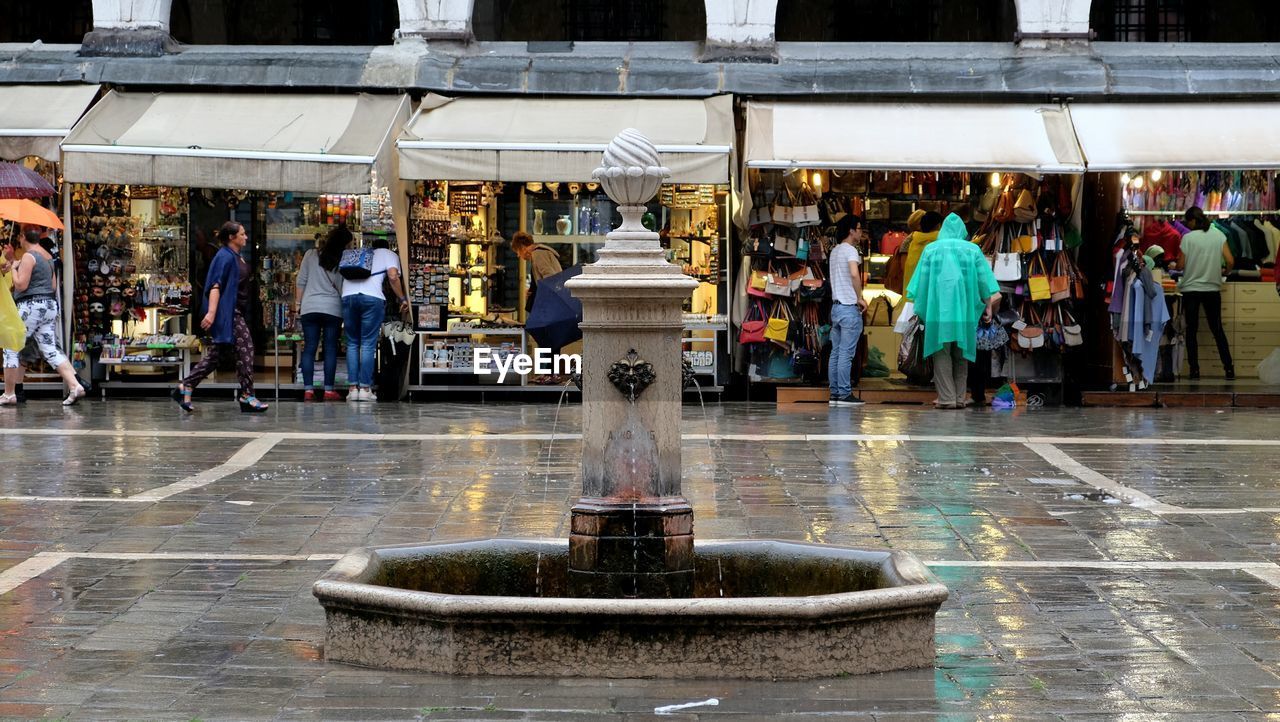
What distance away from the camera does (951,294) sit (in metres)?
15.6

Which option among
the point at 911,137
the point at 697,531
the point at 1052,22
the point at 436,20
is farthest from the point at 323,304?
the point at 697,531

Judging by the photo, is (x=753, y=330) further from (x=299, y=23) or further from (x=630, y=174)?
(x=630, y=174)

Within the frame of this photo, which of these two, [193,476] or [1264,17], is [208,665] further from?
[1264,17]

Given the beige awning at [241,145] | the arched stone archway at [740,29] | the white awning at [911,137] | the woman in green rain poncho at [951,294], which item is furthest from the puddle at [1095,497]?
the arched stone archway at [740,29]

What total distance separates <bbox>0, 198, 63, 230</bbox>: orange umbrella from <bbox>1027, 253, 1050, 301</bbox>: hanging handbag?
9.22 metres

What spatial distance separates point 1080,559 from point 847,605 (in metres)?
2.82

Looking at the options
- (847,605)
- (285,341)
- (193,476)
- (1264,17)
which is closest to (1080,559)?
(847,605)

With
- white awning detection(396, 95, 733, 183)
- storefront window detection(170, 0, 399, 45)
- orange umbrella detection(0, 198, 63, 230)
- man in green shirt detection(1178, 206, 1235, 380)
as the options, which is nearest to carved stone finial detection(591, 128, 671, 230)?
white awning detection(396, 95, 733, 183)

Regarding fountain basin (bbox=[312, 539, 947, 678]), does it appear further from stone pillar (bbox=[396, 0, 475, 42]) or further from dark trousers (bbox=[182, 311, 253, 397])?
stone pillar (bbox=[396, 0, 475, 42])

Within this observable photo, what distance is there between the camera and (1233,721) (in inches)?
214

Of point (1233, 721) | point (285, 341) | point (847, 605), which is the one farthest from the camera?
point (285, 341)

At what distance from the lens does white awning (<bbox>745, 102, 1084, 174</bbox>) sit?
51.9ft

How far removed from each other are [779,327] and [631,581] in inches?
386

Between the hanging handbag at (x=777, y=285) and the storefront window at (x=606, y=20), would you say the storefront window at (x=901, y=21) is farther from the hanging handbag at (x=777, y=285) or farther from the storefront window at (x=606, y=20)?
the hanging handbag at (x=777, y=285)
